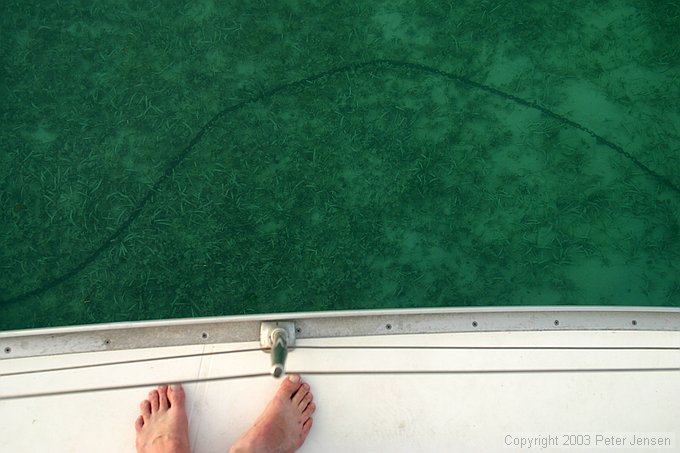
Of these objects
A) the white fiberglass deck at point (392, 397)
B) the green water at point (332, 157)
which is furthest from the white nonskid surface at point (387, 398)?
the green water at point (332, 157)

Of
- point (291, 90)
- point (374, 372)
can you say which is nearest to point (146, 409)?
point (374, 372)

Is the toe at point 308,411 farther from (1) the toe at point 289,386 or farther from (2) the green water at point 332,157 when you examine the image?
(2) the green water at point 332,157

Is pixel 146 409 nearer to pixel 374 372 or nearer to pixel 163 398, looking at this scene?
pixel 163 398

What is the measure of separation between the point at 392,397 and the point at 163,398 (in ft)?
2.29

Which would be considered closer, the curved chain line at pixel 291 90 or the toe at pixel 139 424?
the toe at pixel 139 424

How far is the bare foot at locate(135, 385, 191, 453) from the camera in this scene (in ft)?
6.11

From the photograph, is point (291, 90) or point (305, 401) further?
point (291, 90)

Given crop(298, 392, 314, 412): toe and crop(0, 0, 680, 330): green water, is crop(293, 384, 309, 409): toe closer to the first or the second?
crop(298, 392, 314, 412): toe

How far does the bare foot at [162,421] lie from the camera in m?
1.86

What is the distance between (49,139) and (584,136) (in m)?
2.37

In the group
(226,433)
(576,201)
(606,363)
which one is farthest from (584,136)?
(226,433)

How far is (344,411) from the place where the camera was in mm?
1912

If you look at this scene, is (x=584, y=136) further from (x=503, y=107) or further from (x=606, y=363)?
(x=606, y=363)

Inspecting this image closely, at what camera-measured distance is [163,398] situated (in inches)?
74.9
